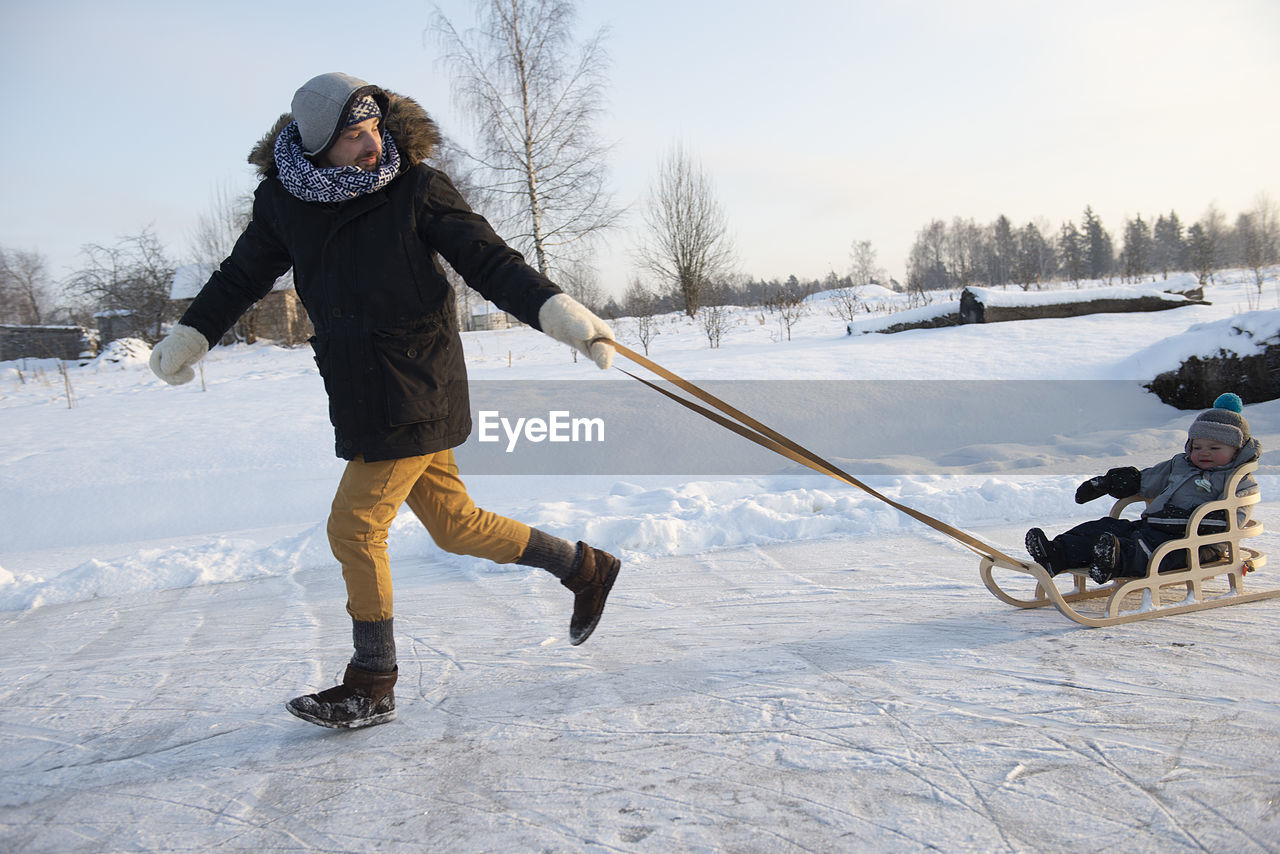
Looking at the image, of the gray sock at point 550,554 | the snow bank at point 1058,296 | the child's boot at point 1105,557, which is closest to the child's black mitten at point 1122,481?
the child's boot at point 1105,557

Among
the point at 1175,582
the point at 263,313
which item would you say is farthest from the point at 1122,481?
the point at 263,313

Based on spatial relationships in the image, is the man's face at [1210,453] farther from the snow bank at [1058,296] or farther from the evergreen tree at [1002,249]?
the evergreen tree at [1002,249]

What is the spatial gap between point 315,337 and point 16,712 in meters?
1.67

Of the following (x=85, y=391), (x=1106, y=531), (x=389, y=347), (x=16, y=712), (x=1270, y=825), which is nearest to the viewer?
(x=1270, y=825)

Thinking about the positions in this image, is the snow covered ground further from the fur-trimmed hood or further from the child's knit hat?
the fur-trimmed hood

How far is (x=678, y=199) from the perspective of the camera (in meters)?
23.7

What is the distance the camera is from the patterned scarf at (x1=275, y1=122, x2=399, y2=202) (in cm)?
221

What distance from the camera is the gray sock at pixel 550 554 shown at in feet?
8.75

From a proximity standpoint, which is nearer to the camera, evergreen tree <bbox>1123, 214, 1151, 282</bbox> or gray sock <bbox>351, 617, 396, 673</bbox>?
gray sock <bbox>351, 617, 396, 673</bbox>

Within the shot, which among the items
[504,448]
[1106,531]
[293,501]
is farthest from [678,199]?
[1106,531]

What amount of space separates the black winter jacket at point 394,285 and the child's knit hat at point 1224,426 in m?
2.59

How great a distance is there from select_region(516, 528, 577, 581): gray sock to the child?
1.74m

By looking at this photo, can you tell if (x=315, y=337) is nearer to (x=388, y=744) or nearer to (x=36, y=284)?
(x=388, y=744)

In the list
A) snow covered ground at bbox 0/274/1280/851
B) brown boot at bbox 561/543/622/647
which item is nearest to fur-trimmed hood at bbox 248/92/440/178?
brown boot at bbox 561/543/622/647
